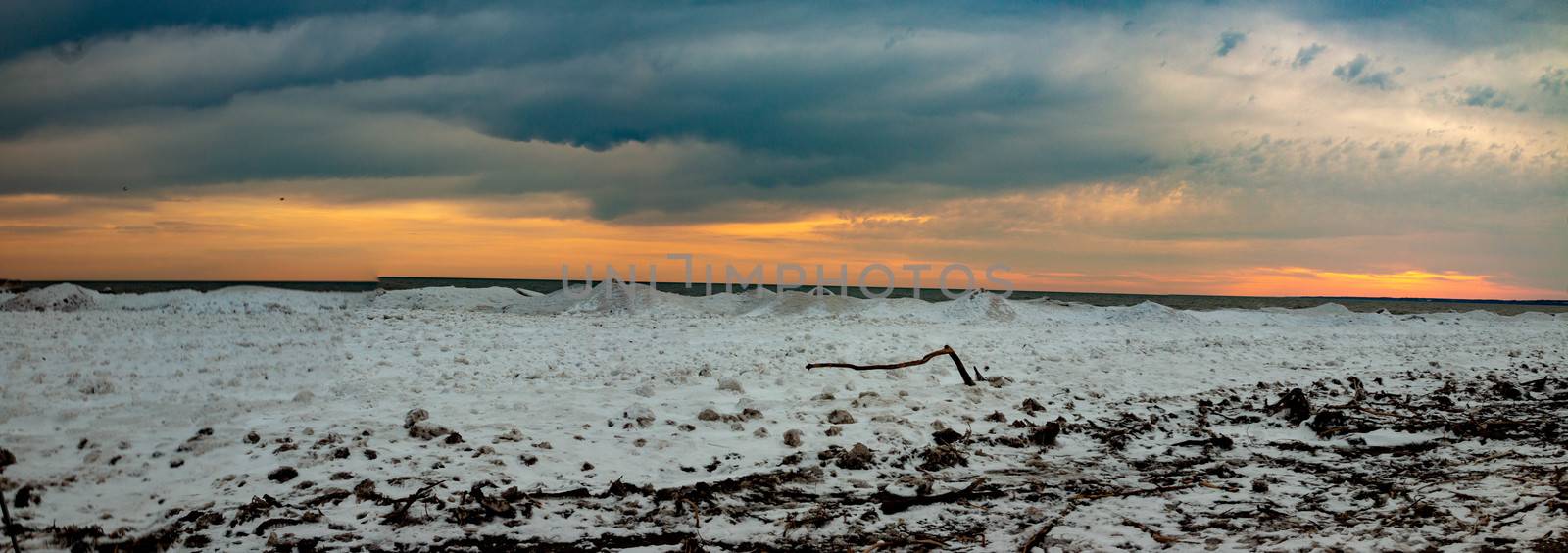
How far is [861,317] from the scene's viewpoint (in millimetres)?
22578

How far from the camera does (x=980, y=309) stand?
25.0 meters

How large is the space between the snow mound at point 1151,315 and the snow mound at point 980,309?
2966mm

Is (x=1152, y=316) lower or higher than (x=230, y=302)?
higher

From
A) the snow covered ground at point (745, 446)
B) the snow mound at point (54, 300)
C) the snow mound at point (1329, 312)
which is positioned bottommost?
the snow covered ground at point (745, 446)

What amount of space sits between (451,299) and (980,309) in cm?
1670

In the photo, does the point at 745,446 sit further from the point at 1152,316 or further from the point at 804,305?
the point at 1152,316

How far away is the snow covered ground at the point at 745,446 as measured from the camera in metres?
5.35

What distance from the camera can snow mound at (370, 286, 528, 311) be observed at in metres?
26.9

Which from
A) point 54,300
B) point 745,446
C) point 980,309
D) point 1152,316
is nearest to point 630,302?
point 980,309

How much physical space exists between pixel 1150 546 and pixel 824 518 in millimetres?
1875

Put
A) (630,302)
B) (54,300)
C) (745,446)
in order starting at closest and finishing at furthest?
(745,446) < (54,300) < (630,302)

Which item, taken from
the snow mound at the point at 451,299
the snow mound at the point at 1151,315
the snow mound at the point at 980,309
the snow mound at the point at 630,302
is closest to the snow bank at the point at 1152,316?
the snow mound at the point at 1151,315

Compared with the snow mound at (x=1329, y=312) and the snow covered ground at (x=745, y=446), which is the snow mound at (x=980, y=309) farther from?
the snow covered ground at (x=745, y=446)

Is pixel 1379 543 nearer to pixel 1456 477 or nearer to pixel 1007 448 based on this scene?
pixel 1456 477
